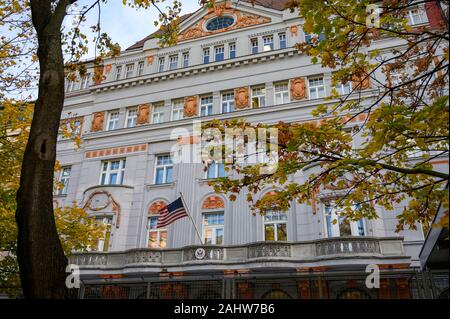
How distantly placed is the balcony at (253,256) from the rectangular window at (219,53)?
1316cm

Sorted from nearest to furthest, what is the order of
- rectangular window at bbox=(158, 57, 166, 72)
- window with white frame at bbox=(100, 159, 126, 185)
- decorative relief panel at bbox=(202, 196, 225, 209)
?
decorative relief panel at bbox=(202, 196, 225, 209) < window with white frame at bbox=(100, 159, 126, 185) < rectangular window at bbox=(158, 57, 166, 72)

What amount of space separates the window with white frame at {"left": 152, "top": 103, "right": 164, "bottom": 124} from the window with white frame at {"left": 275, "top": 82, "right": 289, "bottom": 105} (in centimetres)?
770

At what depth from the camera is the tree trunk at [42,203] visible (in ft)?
15.8

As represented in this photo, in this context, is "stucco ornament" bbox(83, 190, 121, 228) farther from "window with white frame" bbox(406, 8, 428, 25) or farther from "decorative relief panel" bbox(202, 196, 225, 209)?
"window with white frame" bbox(406, 8, 428, 25)

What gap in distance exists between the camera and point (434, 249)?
17.3 ft

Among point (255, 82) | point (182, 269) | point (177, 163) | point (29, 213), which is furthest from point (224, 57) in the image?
point (29, 213)

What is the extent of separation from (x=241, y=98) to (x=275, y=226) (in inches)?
329

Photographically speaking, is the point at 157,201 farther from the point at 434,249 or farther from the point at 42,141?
the point at 434,249

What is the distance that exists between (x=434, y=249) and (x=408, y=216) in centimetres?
232

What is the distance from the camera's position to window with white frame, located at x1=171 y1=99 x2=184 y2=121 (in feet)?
77.1

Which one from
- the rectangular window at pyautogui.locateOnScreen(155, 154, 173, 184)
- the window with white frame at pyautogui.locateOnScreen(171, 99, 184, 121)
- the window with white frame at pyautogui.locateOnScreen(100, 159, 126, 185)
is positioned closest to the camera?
the rectangular window at pyautogui.locateOnScreen(155, 154, 173, 184)

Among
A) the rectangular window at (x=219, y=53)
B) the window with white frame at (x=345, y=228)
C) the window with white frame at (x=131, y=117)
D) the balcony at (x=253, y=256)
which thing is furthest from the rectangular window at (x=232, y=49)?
the balcony at (x=253, y=256)

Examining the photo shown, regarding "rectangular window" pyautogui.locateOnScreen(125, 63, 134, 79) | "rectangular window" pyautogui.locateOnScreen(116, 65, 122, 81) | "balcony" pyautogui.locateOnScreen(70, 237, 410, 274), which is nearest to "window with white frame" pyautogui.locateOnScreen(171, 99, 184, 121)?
"rectangular window" pyautogui.locateOnScreen(125, 63, 134, 79)
